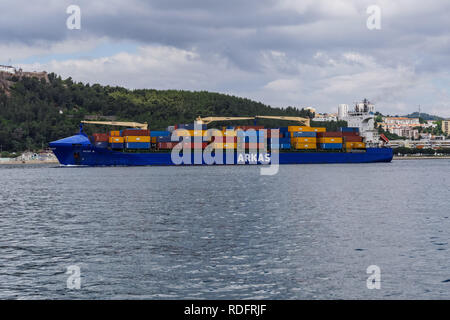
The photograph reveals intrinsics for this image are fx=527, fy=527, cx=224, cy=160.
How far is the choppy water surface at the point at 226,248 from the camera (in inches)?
715

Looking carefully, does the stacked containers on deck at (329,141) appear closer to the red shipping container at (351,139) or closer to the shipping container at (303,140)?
the shipping container at (303,140)

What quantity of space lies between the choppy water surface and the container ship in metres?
73.7

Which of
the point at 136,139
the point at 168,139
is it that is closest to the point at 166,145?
the point at 168,139

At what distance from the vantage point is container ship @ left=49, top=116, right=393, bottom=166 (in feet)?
392

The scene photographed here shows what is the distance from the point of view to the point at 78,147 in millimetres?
120812

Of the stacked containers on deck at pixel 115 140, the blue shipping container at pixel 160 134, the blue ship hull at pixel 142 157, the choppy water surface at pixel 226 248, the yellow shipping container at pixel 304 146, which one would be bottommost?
the choppy water surface at pixel 226 248

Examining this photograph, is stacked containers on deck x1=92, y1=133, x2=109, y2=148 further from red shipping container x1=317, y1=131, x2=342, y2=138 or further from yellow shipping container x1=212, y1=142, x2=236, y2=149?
red shipping container x1=317, y1=131, x2=342, y2=138

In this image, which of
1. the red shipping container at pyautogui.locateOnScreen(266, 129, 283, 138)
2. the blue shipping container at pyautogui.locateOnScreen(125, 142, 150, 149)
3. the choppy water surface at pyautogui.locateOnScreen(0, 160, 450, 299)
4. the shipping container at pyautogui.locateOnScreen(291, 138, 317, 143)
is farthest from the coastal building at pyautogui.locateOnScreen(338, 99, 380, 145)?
the choppy water surface at pyautogui.locateOnScreen(0, 160, 450, 299)

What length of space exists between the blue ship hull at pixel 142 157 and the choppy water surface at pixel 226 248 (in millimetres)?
A: 73360

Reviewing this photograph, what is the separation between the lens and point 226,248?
24516mm

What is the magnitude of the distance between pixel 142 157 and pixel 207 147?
53.1ft

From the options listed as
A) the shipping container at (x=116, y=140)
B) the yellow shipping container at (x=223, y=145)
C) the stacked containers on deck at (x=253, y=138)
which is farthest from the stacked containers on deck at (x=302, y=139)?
the shipping container at (x=116, y=140)

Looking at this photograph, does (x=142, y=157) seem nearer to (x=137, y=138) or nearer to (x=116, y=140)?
(x=137, y=138)
